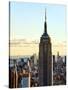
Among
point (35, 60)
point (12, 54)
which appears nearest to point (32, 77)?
point (35, 60)

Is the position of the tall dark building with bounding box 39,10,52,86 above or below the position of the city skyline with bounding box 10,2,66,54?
below

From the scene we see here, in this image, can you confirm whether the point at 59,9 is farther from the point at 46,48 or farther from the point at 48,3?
the point at 46,48

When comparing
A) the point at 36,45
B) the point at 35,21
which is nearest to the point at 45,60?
the point at 36,45

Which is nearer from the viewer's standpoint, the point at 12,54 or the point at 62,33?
the point at 12,54

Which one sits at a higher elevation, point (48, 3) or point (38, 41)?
point (48, 3)

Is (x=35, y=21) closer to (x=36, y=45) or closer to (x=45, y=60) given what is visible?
(x=36, y=45)

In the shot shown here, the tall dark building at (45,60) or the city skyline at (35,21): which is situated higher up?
the city skyline at (35,21)
